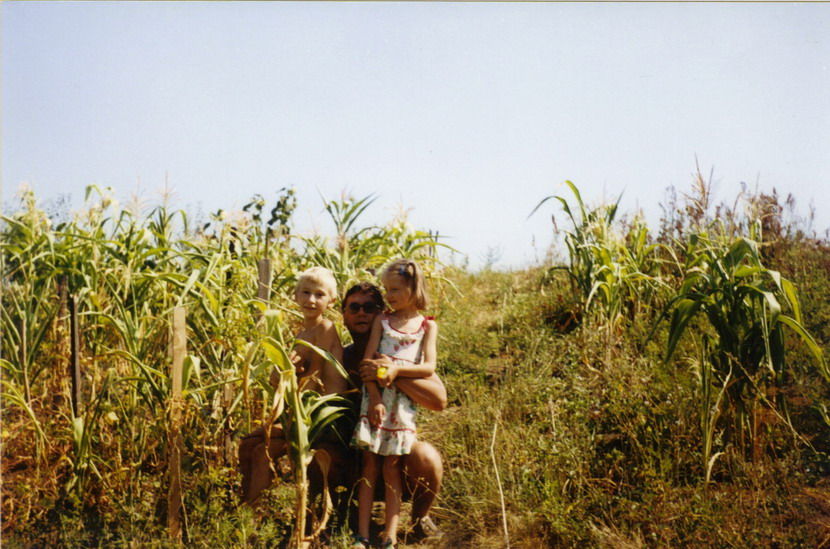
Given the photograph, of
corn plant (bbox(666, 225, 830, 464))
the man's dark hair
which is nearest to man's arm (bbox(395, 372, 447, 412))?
the man's dark hair

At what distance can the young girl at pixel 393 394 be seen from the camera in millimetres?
2570

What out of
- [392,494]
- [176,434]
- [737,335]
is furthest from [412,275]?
[737,335]

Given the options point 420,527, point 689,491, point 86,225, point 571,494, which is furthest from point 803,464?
point 86,225

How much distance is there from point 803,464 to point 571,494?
1003mm

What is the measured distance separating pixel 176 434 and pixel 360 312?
886mm

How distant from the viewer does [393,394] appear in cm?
262

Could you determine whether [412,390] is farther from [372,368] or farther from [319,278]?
[319,278]

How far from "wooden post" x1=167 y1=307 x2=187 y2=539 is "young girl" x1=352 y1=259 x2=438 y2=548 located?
27.3 inches

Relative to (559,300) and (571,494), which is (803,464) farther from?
(559,300)

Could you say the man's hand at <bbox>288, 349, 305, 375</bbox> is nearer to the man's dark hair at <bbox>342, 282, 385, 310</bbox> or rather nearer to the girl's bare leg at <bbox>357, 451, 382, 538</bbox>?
the man's dark hair at <bbox>342, 282, 385, 310</bbox>

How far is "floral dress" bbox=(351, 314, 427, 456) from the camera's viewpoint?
8.44ft

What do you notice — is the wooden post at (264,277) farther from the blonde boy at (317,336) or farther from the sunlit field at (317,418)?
the blonde boy at (317,336)

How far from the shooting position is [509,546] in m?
2.67

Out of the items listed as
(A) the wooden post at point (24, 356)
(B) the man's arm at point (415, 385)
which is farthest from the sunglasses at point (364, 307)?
(A) the wooden post at point (24, 356)
